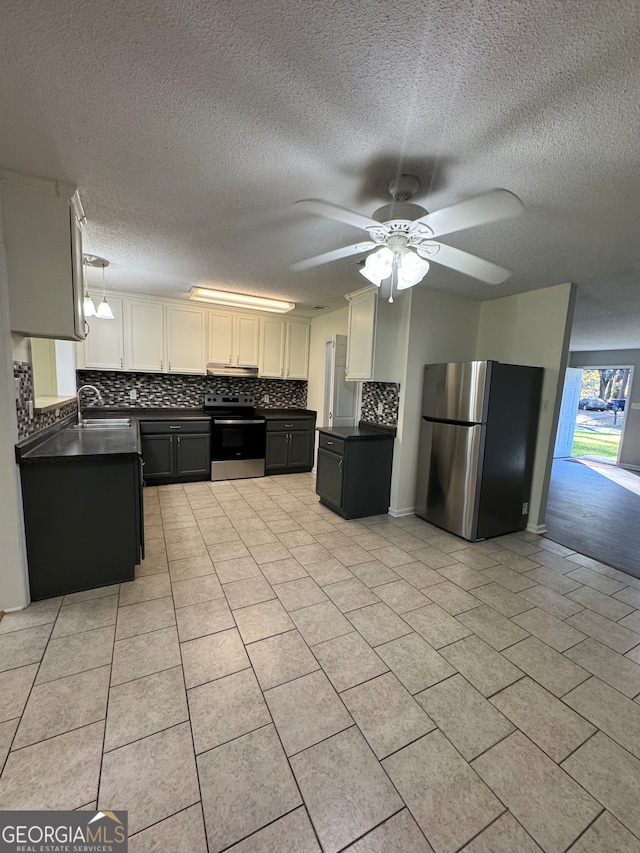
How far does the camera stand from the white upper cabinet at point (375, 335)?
358 centimetres

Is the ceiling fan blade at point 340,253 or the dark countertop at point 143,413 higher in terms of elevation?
the ceiling fan blade at point 340,253

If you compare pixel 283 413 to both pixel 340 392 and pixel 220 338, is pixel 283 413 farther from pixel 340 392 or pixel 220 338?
pixel 220 338

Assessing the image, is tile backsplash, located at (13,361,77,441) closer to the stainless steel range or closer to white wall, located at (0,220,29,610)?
white wall, located at (0,220,29,610)

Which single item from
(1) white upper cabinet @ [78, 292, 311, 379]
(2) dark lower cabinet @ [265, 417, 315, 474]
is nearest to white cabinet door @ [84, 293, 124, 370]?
(1) white upper cabinet @ [78, 292, 311, 379]

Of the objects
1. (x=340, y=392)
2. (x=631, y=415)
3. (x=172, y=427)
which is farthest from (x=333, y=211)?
(x=631, y=415)

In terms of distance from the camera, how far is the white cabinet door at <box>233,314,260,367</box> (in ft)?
16.3

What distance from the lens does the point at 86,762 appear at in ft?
4.07

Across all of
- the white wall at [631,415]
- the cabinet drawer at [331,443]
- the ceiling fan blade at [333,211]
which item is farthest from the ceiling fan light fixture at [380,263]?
the white wall at [631,415]

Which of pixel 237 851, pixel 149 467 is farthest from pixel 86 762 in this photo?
pixel 149 467

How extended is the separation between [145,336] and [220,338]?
0.93m

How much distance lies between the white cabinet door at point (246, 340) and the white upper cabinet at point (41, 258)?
2918 mm

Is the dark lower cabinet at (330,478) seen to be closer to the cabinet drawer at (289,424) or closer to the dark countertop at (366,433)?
the dark countertop at (366,433)

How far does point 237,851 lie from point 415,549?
224cm

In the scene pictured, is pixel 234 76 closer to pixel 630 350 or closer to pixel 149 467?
pixel 149 467
